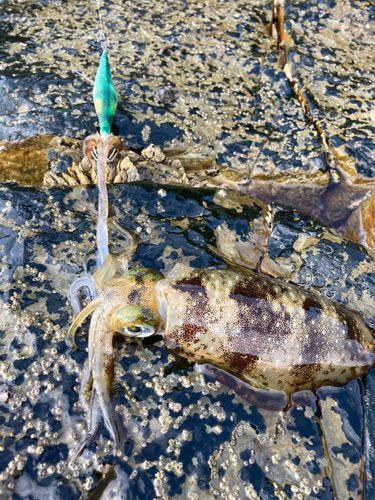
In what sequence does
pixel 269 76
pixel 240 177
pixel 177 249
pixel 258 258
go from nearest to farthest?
pixel 177 249 → pixel 258 258 → pixel 240 177 → pixel 269 76

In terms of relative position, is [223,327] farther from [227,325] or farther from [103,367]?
[103,367]

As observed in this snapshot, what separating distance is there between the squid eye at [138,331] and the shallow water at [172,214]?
14cm

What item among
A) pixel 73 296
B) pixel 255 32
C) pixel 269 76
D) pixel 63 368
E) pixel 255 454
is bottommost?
pixel 255 454

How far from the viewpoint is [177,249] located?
3305mm

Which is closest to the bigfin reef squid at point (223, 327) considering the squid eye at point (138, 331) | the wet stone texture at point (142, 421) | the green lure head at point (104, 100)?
the squid eye at point (138, 331)

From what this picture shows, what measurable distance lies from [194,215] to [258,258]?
2.66 feet

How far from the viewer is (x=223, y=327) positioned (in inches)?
105

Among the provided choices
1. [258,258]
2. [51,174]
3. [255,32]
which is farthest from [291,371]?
[255,32]

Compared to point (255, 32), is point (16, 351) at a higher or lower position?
lower

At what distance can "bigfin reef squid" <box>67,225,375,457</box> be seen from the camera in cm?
254

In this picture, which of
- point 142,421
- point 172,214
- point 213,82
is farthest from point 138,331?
point 213,82

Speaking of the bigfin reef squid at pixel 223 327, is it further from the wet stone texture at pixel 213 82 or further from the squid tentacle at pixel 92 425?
the wet stone texture at pixel 213 82

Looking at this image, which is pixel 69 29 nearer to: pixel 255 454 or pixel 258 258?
pixel 258 258

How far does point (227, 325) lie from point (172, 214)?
1414 mm
